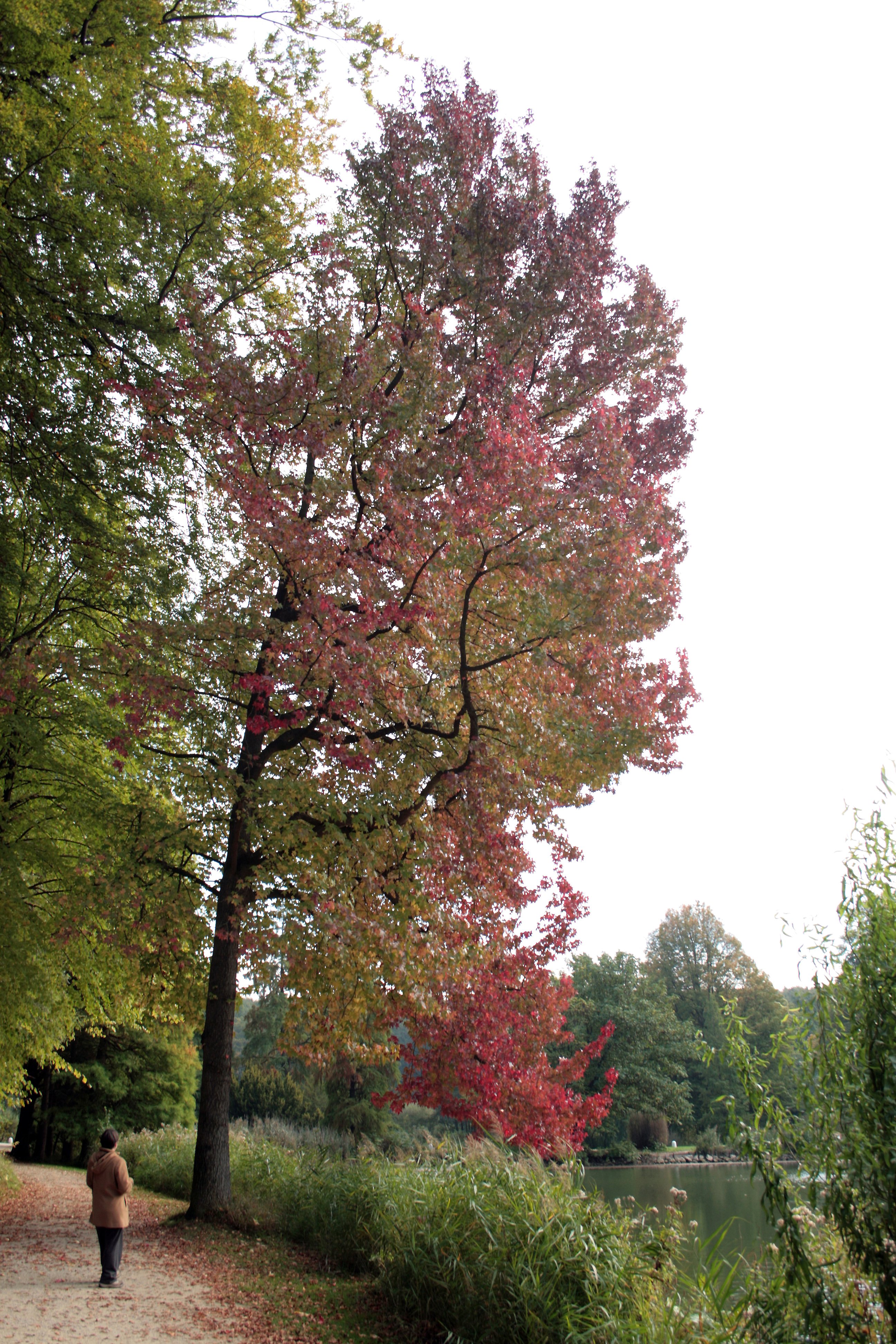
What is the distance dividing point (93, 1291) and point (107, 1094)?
2019 centimetres

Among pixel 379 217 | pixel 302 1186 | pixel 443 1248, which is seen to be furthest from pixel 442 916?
pixel 379 217

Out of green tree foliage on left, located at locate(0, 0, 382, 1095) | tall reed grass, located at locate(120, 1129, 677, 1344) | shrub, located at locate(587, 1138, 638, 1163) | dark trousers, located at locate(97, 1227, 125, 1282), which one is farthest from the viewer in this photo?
shrub, located at locate(587, 1138, 638, 1163)

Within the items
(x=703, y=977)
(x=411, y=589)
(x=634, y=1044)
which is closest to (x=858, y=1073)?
(x=411, y=589)

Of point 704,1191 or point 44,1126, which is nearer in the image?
point 704,1191

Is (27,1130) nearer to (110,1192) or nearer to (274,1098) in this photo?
(274,1098)

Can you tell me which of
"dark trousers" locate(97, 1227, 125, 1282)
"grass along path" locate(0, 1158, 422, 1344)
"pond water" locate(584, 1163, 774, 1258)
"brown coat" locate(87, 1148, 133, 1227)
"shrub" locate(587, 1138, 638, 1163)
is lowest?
"shrub" locate(587, 1138, 638, 1163)

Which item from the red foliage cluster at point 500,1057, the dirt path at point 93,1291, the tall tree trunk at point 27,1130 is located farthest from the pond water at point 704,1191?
the tall tree trunk at point 27,1130

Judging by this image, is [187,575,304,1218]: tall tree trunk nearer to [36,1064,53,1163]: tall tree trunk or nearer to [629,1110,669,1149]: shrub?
Result: [36,1064,53,1163]: tall tree trunk

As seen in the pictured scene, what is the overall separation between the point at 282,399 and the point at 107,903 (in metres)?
6.08

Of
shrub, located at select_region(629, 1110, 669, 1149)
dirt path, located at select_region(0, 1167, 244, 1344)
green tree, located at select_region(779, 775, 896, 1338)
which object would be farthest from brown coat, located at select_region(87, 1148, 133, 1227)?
shrub, located at select_region(629, 1110, 669, 1149)

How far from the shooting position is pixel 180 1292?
6.29 metres

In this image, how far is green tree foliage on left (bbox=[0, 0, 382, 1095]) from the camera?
752cm

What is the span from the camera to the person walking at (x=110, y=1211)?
643 cm

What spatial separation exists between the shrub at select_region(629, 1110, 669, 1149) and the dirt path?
3496 cm
